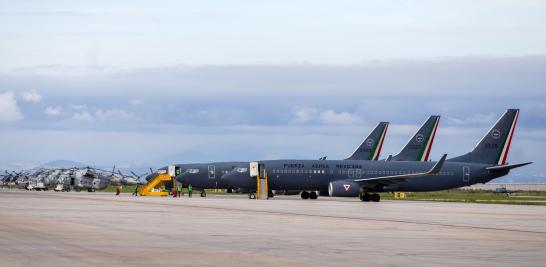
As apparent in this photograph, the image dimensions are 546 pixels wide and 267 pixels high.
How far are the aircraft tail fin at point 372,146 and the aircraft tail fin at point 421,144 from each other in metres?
5.43

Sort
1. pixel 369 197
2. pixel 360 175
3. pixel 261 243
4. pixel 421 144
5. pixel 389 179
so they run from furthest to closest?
pixel 421 144 < pixel 360 175 < pixel 389 179 < pixel 369 197 < pixel 261 243


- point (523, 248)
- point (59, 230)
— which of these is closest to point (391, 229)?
point (523, 248)

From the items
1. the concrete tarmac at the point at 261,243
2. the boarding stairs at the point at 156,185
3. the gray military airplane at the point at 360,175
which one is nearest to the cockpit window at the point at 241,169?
the gray military airplane at the point at 360,175

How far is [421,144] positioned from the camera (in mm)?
118625

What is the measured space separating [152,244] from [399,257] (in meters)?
7.60

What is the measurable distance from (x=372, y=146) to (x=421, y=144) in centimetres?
866

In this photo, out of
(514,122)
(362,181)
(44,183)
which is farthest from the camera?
(44,183)

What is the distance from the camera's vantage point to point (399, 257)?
25047 millimetres

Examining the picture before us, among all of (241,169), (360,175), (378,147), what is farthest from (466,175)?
(378,147)

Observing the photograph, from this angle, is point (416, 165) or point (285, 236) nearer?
point (285, 236)

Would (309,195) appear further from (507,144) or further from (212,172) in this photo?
(507,144)

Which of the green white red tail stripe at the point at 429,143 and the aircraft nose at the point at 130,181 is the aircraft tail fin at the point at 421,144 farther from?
the aircraft nose at the point at 130,181

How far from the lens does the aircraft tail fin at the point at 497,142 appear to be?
339 feet

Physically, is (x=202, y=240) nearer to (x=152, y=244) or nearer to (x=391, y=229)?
(x=152, y=244)
